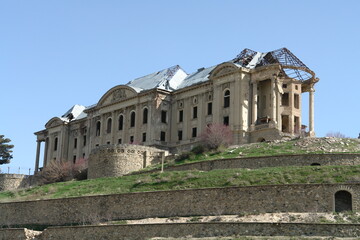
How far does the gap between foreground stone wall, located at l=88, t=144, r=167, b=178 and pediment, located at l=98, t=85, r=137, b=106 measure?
15102 mm

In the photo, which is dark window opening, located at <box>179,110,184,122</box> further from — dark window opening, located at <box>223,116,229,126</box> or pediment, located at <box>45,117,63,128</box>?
pediment, located at <box>45,117,63,128</box>

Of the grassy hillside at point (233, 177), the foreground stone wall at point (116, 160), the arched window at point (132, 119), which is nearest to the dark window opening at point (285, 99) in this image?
the grassy hillside at point (233, 177)

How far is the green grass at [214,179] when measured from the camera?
40.1 m

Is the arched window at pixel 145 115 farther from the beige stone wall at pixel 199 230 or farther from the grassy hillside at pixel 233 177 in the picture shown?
the beige stone wall at pixel 199 230

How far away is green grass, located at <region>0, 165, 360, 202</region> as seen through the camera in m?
40.1

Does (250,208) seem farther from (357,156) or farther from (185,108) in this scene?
(185,108)

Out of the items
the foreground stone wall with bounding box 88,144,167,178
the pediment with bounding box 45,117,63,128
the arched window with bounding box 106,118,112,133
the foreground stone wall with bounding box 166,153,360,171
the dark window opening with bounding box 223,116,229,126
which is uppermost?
the pediment with bounding box 45,117,63,128

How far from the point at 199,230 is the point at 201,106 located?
121ft

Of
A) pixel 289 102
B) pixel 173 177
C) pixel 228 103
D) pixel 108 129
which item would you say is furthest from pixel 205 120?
pixel 173 177

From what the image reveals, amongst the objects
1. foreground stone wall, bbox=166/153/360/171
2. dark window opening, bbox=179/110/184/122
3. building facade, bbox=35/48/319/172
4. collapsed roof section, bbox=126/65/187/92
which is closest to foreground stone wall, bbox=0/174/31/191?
building facade, bbox=35/48/319/172

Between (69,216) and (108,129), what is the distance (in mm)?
35734

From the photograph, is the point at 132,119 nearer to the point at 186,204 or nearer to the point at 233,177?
the point at 233,177

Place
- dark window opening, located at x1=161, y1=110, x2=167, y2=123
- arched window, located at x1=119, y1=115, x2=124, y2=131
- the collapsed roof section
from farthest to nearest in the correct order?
arched window, located at x1=119, y1=115, x2=124, y2=131
the collapsed roof section
dark window opening, located at x1=161, y1=110, x2=167, y2=123

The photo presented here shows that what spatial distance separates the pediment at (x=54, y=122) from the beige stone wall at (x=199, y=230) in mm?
49651
